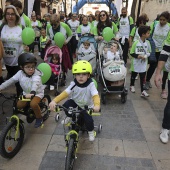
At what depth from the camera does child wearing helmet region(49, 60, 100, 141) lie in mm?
2871

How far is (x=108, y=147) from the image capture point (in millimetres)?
3383

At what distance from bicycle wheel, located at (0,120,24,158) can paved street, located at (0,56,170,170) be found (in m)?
0.11

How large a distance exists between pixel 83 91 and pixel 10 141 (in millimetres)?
1354

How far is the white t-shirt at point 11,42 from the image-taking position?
4.07 m

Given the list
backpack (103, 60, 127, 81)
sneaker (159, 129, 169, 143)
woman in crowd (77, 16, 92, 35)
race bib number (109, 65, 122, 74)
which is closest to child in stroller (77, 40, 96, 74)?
backpack (103, 60, 127, 81)

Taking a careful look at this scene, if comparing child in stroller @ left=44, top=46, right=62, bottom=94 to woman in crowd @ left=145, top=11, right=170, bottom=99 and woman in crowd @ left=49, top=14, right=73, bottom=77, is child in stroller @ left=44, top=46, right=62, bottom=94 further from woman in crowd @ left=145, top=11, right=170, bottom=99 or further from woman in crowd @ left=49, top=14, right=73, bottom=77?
woman in crowd @ left=145, top=11, right=170, bottom=99

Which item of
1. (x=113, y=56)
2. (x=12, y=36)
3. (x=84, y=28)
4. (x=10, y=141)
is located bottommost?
(x=10, y=141)

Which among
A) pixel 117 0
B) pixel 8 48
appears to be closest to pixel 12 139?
pixel 8 48

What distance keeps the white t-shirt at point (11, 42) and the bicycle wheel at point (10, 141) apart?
67.0 inches

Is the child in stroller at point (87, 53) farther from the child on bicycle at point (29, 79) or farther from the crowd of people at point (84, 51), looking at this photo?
the child on bicycle at point (29, 79)

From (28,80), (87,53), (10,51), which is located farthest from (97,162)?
(87,53)

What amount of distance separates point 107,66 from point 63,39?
131 centimetres

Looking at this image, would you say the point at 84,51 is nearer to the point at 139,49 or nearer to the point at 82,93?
the point at 139,49

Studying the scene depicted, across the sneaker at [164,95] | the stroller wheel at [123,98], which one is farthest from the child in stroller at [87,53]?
the sneaker at [164,95]
